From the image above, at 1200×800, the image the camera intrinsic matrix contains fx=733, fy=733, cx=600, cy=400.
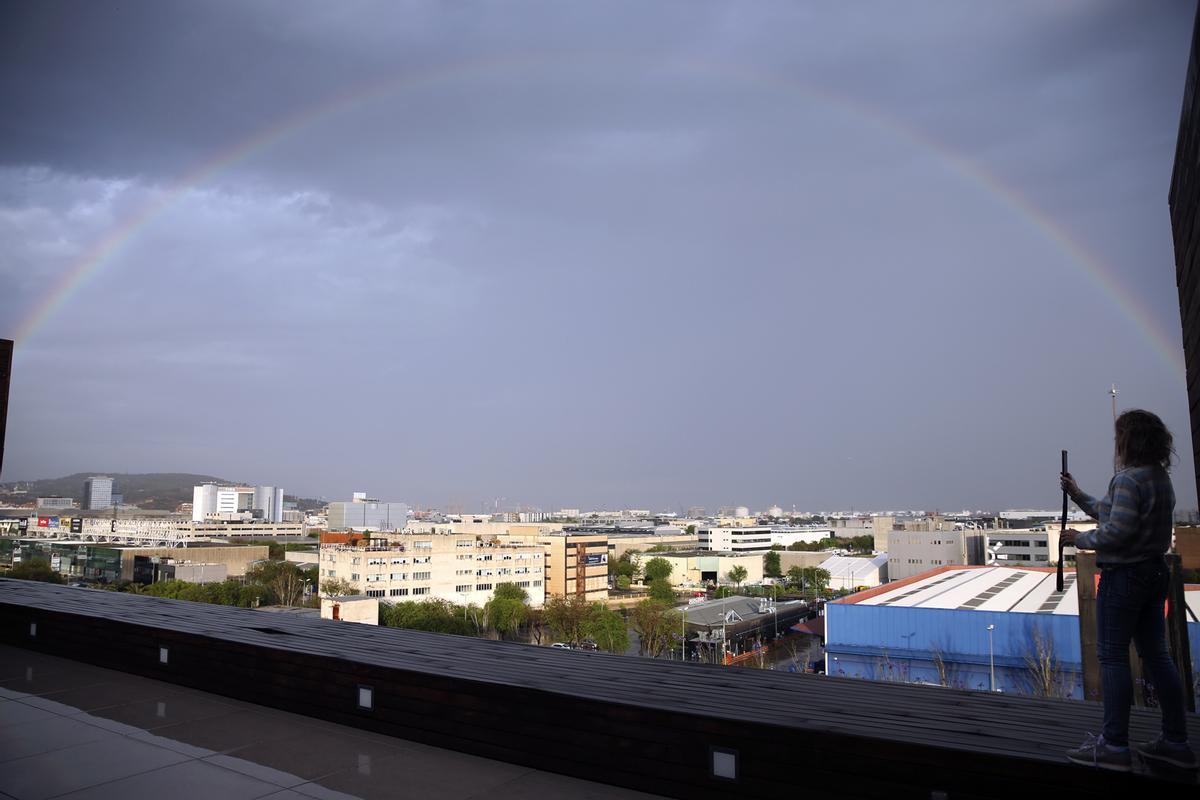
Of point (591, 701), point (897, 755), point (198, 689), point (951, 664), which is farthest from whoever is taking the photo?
point (951, 664)

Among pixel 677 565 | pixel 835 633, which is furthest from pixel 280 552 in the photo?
pixel 835 633

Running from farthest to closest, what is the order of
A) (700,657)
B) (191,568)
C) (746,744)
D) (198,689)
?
1. (191,568)
2. (700,657)
3. (198,689)
4. (746,744)

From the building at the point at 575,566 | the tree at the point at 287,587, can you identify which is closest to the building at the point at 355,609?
the tree at the point at 287,587

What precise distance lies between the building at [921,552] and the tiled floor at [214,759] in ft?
219

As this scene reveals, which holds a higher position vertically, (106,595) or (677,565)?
(106,595)

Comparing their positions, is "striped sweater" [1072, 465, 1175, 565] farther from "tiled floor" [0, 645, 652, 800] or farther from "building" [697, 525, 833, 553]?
"building" [697, 525, 833, 553]

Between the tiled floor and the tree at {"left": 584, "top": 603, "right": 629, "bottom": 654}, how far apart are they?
31.8 m

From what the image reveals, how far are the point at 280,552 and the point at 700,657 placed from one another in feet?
188

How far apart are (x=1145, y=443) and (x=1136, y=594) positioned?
47 centimetres

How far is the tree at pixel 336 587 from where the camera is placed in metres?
44.5

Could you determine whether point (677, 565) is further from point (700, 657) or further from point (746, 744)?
point (746, 744)

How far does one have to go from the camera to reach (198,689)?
4.88 m

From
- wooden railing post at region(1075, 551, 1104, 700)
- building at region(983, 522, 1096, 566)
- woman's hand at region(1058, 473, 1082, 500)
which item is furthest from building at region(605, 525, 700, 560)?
woman's hand at region(1058, 473, 1082, 500)

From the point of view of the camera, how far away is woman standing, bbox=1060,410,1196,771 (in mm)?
2225
